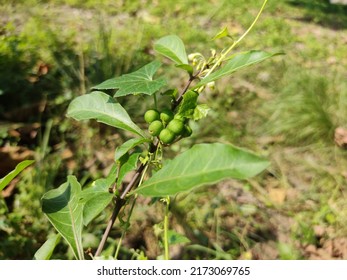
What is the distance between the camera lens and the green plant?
522 millimetres

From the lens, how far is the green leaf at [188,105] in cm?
64

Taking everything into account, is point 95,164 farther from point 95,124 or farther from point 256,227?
point 256,227

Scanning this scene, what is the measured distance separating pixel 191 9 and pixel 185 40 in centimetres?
69

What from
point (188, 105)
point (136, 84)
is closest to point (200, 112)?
point (188, 105)

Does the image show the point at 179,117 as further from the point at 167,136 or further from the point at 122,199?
the point at 122,199

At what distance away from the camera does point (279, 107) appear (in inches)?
110

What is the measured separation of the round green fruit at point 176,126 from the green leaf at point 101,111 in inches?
4.1

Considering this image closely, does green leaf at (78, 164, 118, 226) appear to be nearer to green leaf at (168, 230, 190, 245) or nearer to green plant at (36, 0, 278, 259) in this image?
green plant at (36, 0, 278, 259)

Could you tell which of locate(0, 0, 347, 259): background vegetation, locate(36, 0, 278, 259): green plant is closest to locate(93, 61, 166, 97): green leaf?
locate(36, 0, 278, 259): green plant

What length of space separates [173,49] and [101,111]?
170mm

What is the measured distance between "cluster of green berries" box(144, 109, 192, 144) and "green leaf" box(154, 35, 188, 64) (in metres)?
0.13

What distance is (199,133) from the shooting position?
8.59 feet

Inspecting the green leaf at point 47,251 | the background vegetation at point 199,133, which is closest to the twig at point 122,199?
the green leaf at point 47,251

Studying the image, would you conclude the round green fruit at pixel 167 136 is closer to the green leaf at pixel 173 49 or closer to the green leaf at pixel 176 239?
the green leaf at pixel 173 49
